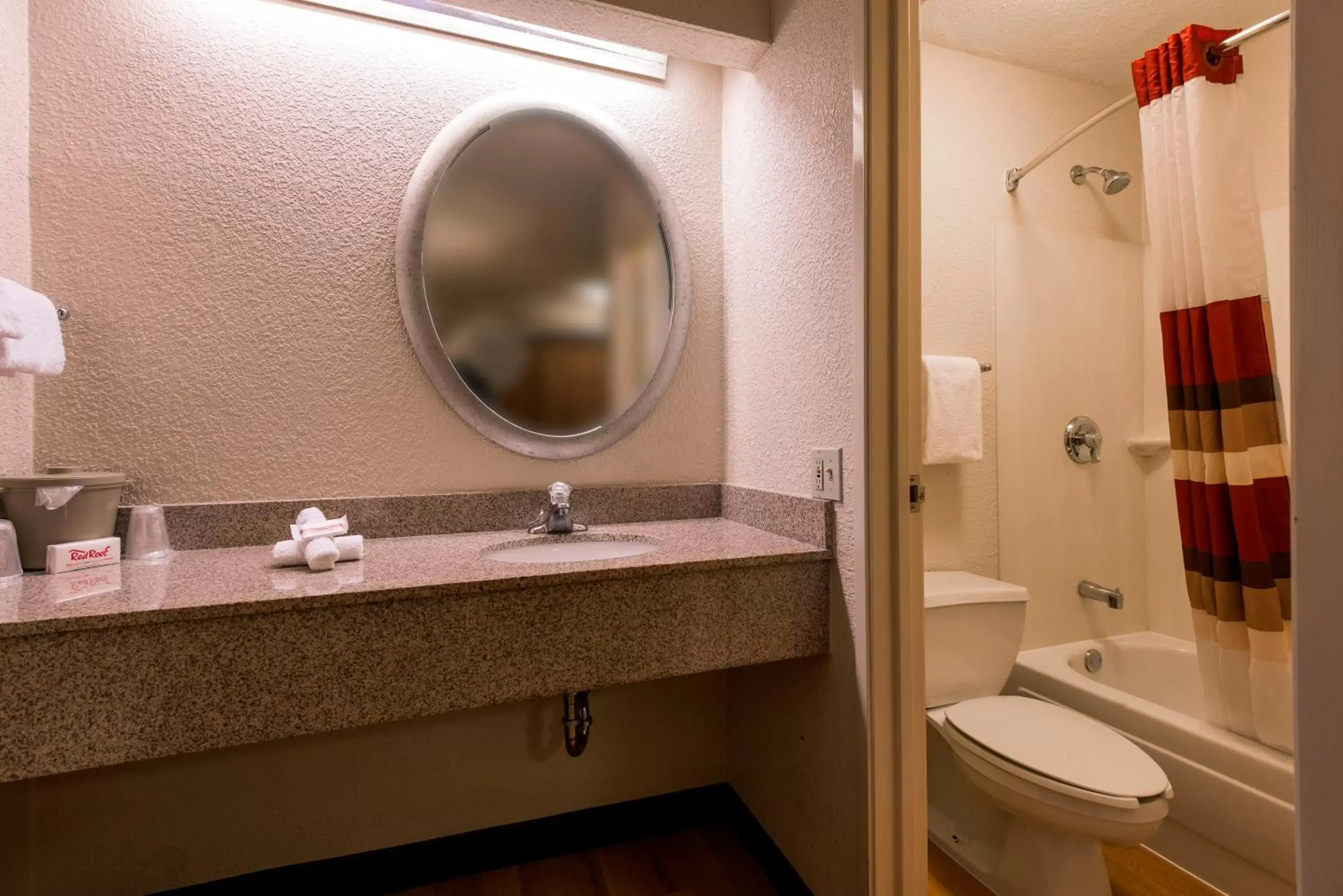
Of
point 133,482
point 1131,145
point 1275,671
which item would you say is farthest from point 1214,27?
point 133,482

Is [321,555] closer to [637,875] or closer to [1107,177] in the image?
[637,875]

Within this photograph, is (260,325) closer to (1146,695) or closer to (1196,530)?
(1196,530)

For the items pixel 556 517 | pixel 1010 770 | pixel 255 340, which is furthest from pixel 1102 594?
pixel 255 340

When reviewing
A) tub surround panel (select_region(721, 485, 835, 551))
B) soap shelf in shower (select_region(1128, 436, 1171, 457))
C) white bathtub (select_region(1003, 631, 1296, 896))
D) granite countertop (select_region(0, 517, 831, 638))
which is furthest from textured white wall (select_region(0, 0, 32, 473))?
soap shelf in shower (select_region(1128, 436, 1171, 457))

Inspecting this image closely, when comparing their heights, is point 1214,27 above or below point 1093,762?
above

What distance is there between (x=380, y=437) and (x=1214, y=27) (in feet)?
9.06

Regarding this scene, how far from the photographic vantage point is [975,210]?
1934 mm

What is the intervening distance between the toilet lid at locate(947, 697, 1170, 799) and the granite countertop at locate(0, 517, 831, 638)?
2.07 feet

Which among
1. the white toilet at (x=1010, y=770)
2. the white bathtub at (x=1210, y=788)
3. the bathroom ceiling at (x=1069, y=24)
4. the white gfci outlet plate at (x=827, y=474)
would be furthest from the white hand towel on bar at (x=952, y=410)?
the bathroom ceiling at (x=1069, y=24)

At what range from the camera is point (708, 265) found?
5.61ft

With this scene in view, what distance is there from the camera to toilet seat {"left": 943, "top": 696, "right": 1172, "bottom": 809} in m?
1.21

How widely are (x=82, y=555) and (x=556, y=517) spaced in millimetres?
850

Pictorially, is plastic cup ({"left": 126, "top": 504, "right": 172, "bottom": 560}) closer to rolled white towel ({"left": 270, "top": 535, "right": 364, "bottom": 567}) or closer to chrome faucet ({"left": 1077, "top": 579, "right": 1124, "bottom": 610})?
rolled white towel ({"left": 270, "top": 535, "right": 364, "bottom": 567})

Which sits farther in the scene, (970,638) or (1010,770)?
(970,638)
